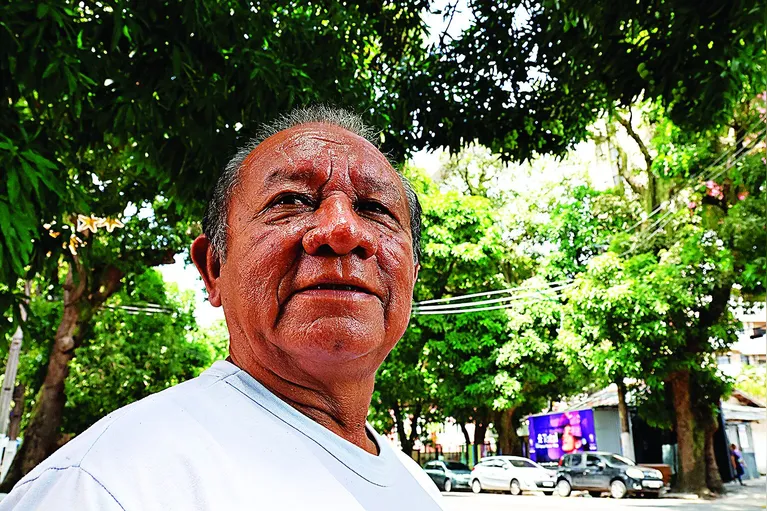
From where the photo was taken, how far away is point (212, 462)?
0.91 m

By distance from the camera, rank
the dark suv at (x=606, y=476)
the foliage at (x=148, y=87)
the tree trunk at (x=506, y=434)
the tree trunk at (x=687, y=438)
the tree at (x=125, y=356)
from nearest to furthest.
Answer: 1. the foliage at (x=148, y=87)
2. the tree trunk at (x=687, y=438)
3. the tree at (x=125, y=356)
4. the dark suv at (x=606, y=476)
5. the tree trunk at (x=506, y=434)

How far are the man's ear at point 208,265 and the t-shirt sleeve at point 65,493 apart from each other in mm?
535

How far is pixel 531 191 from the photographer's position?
63.5 ft

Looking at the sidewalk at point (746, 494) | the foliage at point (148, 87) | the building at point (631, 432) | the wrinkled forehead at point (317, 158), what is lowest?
the sidewalk at point (746, 494)

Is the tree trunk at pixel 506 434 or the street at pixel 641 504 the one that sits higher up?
the tree trunk at pixel 506 434

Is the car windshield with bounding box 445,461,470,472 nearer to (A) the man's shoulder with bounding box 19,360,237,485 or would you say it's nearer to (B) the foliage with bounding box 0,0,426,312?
(B) the foliage with bounding box 0,0,426,312

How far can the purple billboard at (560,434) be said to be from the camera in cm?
2061

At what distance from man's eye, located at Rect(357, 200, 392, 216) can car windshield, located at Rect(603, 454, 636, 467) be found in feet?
56.4

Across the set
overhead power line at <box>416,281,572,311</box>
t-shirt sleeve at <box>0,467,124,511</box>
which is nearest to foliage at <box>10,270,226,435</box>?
overhead power line at <box>416,281,572,311</box>

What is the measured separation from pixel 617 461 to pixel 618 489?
2.32ft

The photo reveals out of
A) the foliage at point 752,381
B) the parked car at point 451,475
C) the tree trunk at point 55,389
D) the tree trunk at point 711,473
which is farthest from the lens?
the foliage at point 752,381

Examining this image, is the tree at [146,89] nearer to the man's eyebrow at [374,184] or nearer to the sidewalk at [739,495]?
the man's eyebrow at [374,184]

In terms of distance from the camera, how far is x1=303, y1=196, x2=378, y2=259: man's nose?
110 centimetres

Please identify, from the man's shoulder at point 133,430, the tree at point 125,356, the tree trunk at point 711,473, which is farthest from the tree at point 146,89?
the tree trunk at point 711,473
